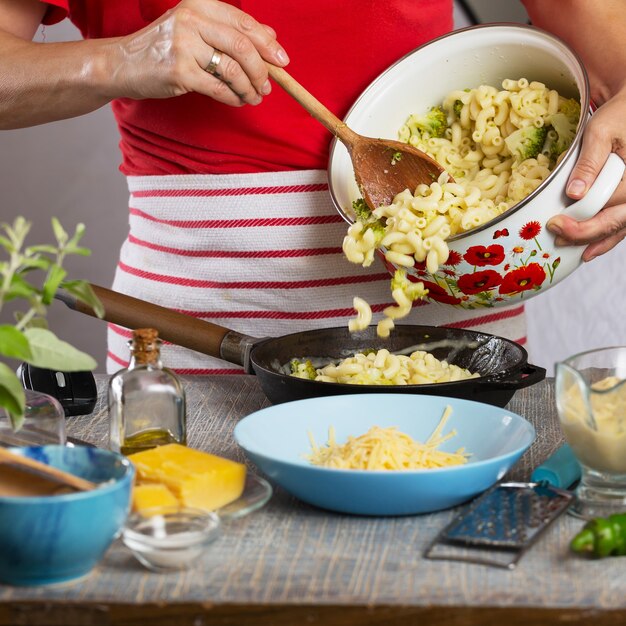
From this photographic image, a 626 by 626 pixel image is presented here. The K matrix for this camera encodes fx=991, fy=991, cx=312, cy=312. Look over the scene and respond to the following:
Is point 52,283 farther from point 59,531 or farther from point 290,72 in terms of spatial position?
point 290,72

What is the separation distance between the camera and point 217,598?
686 mm

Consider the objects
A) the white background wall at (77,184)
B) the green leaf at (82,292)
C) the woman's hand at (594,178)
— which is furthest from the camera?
the white background wall at (77,184)

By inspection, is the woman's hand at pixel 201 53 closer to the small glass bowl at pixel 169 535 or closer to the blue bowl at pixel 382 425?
the blue bowl at pixel 382 425

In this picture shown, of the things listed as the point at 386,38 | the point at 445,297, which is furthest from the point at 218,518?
the point at 386,38

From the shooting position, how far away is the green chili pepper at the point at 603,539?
2.44ft

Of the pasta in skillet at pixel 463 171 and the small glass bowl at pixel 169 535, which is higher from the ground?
the pasta in skillet at pixel 463 171

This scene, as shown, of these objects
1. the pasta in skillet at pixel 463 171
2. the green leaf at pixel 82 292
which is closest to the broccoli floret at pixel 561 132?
the pasta in skillet at pixel 463 171

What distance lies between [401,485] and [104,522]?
243 millimetres

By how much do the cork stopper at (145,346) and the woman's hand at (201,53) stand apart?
39cm

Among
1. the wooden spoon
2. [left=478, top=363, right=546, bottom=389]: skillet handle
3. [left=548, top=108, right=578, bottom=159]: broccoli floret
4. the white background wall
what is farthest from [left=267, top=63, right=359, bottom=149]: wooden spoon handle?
the white background wall

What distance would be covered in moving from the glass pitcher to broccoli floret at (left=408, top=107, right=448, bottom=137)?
0.56 m

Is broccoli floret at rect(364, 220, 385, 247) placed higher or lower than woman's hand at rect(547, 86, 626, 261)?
lower

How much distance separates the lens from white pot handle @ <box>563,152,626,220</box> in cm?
109

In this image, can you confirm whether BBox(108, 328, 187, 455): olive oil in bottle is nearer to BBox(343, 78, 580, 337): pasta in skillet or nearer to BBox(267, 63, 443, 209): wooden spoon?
BBox(343, 78, 580, 337): pasta in skillet
